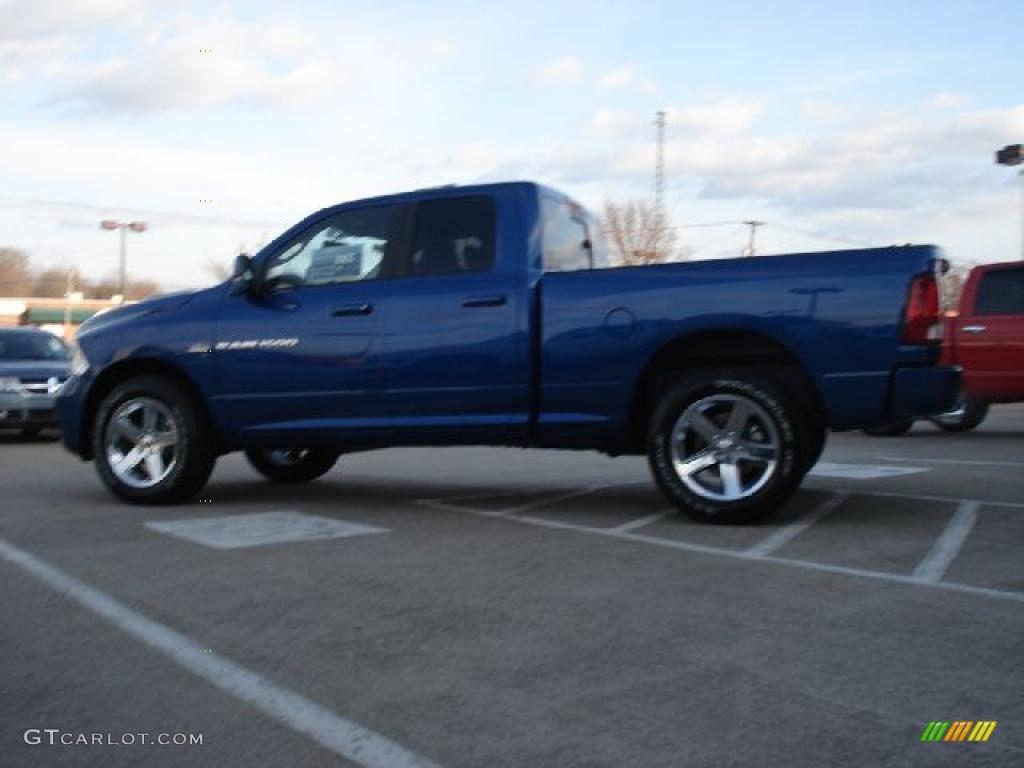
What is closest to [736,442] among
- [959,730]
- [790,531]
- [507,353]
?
[790,531]

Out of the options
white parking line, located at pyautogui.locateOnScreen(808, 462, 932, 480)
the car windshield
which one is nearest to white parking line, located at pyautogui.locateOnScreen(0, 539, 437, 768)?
white parking line, located at pyautogui.locateOnScreen(808, 462, 932, 480)

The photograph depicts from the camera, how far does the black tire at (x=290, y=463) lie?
8.97m

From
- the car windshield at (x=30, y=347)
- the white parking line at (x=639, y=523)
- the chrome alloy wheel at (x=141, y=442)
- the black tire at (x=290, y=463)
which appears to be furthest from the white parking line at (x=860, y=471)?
the car windshield at (x=30, y=347)

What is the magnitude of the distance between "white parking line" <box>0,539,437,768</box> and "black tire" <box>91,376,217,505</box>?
92.4 inches

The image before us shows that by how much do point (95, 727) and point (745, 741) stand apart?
190 centimetres

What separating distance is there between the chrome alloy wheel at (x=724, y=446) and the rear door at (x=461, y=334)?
0.98 metres

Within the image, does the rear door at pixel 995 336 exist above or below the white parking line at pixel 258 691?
above

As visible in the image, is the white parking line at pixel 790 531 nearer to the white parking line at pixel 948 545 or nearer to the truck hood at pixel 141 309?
the white parking line at pixel 948 545

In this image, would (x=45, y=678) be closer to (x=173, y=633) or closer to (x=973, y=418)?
(x=173, y=633)

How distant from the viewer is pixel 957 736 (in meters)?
3.13

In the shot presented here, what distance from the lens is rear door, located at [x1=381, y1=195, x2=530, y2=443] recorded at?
6.68m

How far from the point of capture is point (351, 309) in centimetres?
704

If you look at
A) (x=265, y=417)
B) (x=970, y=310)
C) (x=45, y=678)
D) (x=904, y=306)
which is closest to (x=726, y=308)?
(x=904, y=306)

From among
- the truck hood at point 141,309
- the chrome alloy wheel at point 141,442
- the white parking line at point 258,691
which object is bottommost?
the white parking line at point 258,691
